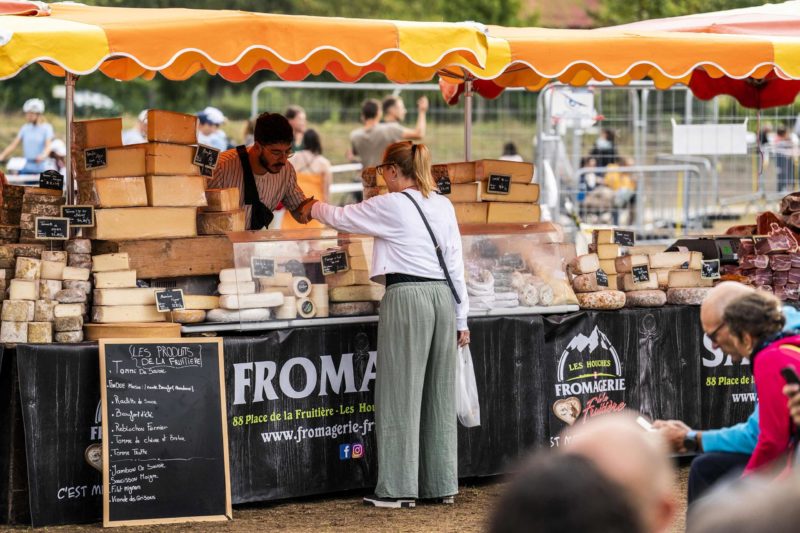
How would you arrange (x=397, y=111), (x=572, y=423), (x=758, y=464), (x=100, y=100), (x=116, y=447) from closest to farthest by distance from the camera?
1. (x=758, y=464)
2. (x=116, y=447)
3. (x=572, y=423)
4. (x=397, y=111)
5. (x=100, y=100)

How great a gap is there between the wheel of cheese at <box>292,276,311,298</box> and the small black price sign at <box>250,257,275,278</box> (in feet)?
0.45

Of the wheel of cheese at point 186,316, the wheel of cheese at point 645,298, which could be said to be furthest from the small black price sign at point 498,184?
the wheel of cheese at point 186,316

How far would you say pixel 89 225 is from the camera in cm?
641

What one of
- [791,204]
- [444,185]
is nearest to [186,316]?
[444,185]

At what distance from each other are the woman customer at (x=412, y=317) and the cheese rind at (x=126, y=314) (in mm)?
1076

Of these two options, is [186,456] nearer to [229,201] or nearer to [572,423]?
[229,201]

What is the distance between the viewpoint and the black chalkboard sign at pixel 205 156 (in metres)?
6.77

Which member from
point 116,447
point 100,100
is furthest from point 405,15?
point 116,447

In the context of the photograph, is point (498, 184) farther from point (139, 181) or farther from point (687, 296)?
point (139, 181)

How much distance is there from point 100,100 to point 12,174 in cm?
1491

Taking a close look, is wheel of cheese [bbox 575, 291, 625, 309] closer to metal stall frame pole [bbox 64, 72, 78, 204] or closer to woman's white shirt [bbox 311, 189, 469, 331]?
woman's white shirt [bbox 311, 189, 469, 331]

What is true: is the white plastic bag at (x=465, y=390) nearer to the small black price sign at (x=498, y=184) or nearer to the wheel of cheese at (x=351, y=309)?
the wheel of cheese at (x=351, y=309)

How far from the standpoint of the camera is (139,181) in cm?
652

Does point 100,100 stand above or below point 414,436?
above
